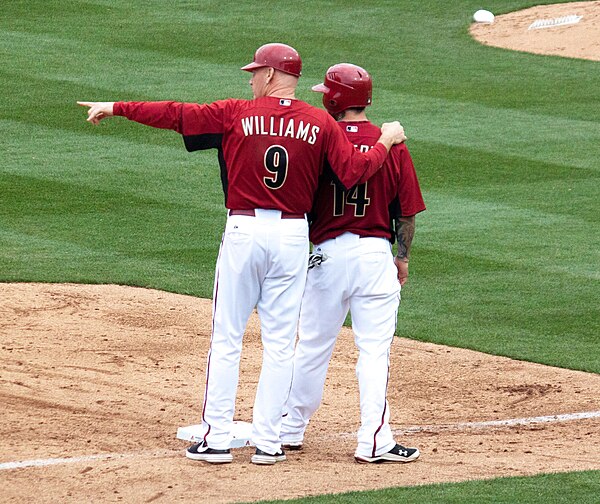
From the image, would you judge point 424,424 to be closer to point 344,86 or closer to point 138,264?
point 344,86

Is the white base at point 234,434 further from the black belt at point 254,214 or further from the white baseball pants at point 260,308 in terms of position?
the black belt at point 254,214

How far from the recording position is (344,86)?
5.89 meters

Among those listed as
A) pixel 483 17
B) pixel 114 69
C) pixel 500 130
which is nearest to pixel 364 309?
pixel 500 130

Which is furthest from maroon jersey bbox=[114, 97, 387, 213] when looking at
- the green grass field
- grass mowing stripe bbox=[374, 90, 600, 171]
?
grass mowing stripe bbox=[374, 90, 600, 171]

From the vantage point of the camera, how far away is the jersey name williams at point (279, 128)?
5.72 metres

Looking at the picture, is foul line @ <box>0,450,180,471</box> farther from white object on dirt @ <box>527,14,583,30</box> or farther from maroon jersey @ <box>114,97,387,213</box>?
white object on dirt @ <box>527,14,583,30</box>

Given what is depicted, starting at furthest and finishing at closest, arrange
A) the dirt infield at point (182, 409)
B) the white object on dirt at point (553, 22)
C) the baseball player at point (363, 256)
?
the white object on dirt at point (553, 22)
the baseball player at point (363, 256)
the dirt infield at point (182, 409)

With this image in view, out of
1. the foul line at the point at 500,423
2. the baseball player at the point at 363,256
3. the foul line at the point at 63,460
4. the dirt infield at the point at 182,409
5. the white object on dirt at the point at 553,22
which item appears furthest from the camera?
the white object on dirt at the point at 553,22

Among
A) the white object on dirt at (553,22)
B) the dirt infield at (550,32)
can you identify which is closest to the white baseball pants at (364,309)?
the dirt infield at (550,32)

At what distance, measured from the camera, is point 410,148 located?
13609 millimetres

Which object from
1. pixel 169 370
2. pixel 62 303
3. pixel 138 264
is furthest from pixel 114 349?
pixel 138 264

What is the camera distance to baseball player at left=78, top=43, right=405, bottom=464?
5.74 m

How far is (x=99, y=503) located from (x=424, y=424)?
7.03 feet

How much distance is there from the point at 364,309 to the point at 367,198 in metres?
0.54
